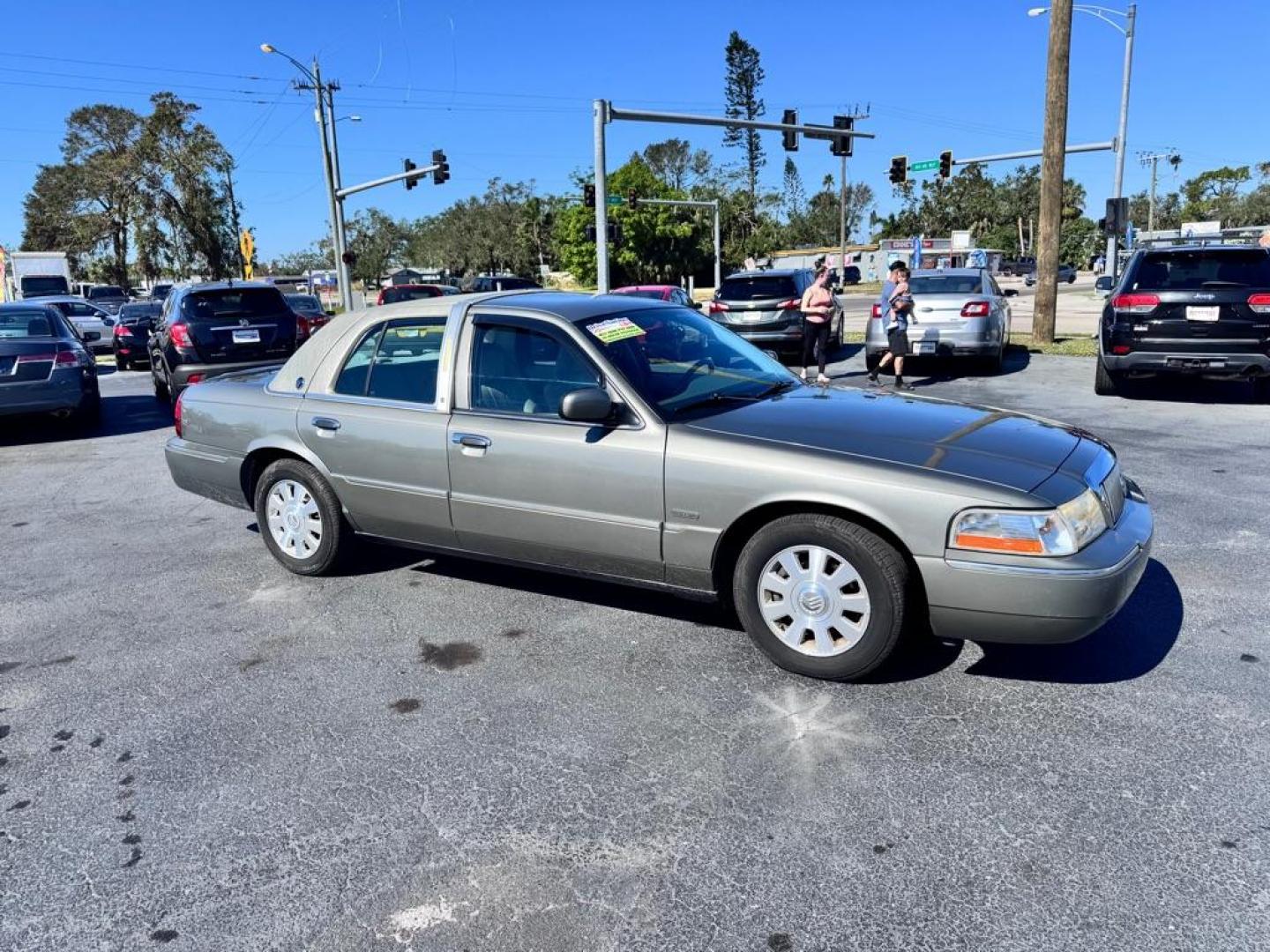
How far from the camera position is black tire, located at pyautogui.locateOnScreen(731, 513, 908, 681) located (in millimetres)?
3461

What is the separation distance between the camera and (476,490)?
173 inches

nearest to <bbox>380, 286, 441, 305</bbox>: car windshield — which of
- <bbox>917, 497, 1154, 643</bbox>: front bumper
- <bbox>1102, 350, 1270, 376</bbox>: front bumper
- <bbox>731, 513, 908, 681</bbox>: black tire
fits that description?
<bbox>1102, 350, 1270, 376</bbox>: front bumper

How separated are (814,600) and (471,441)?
1.79m

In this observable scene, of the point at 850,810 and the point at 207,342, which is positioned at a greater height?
the point at 207,342

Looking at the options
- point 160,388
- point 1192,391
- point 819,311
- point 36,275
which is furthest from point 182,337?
point 36,275

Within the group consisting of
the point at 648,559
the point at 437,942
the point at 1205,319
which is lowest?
the point at 437,942

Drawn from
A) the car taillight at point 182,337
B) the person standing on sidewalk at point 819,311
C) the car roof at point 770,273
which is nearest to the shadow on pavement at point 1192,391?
the person standing on sidewalk at point 819,311

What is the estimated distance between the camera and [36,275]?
35844mm

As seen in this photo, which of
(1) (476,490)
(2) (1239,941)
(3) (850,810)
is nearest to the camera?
(2) (1239,941)

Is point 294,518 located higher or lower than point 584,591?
higher

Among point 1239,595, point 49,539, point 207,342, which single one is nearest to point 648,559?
point 1239,595

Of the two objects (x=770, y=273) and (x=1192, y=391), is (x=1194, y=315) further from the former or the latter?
(x=770, y=273)

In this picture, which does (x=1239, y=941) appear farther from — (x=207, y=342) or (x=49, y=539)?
(x=207, y=342)

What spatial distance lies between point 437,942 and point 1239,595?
4111 mm
